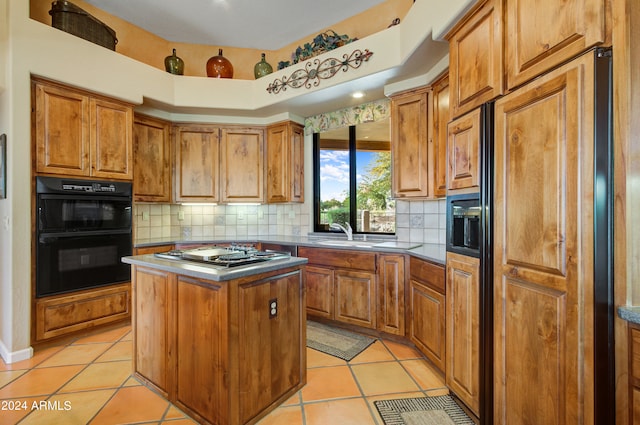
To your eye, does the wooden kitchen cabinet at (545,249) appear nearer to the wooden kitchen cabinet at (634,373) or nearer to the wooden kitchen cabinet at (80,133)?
the wooden kitchen cabinet at (634,373)

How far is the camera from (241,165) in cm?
386

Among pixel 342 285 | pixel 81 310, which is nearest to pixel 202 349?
pixel 342 285

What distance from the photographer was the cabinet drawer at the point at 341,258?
9.08 ft

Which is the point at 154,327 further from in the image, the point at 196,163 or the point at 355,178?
the point at 355,178

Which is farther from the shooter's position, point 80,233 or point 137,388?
point 80,233

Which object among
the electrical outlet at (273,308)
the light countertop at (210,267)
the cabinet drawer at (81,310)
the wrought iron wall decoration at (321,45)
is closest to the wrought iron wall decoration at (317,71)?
the wrought iron wall decoration at (321,45)

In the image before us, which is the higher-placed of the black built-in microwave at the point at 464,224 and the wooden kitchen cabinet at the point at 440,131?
the wooden kitchen cabinet at the point at 440,131

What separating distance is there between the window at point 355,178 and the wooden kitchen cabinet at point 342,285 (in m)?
0.74

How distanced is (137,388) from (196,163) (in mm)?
2520

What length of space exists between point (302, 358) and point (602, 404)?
1468 millimetres

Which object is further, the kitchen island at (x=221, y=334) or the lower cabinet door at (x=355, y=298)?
the lower cabinet door at (x=355, y=298)

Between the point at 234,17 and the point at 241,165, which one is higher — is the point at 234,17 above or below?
above

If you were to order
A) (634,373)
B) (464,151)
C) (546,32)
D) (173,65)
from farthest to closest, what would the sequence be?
(173,65), (464,151), (546,32), (634,373)

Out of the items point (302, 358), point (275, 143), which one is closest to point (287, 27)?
point (275, 143)
